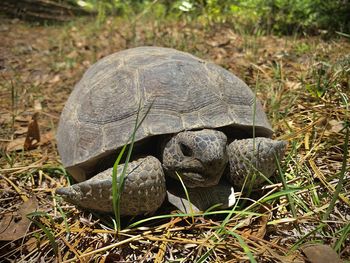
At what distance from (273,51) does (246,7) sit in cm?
141

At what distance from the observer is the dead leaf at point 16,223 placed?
1.59 meters

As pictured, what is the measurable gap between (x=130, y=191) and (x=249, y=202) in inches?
26.2

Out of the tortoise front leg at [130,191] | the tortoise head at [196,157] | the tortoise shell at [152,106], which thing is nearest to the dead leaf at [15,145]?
the tortoise shell at [152,106]

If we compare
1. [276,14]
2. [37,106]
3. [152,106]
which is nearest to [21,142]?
[37,106]

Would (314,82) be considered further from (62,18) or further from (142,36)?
(62,18)

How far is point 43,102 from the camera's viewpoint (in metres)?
3.35

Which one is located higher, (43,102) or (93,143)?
(93,143)

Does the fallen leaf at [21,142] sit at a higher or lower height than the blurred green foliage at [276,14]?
lower

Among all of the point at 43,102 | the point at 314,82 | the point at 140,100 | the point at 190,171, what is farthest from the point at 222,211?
the point at 43,102

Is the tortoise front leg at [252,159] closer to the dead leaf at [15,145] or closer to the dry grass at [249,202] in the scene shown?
the dry grass at [249,202]

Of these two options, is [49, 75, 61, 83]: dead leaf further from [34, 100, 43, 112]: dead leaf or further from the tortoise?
the tortoise

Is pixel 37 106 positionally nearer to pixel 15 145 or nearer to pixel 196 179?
pixel 15 145

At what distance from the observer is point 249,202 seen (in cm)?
174

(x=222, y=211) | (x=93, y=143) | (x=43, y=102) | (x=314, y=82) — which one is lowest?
(x=43, y=102)
